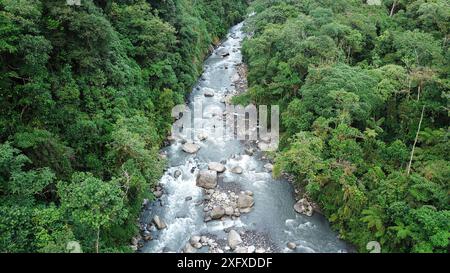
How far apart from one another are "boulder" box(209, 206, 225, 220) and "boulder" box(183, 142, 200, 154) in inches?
249

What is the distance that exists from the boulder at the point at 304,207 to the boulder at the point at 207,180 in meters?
5.28

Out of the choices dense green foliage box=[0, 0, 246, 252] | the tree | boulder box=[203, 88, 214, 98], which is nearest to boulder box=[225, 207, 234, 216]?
dense green foliage box=[0, 0, 246, 252]

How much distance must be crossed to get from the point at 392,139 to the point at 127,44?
1954cm

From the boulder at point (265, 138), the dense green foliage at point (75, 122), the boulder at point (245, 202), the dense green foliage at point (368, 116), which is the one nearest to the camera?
the dense green foliage at point (75, 122)

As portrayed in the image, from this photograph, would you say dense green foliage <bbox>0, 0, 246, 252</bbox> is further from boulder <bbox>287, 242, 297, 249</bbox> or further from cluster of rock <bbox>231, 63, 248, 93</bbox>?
cluster of rock <bbox>231, 63, 248, 93</bbox>

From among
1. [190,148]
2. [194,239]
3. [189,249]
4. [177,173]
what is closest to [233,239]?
[194,239]

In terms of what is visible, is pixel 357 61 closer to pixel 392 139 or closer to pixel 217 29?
pixel 392 139

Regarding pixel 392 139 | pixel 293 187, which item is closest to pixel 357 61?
pixel 392 139

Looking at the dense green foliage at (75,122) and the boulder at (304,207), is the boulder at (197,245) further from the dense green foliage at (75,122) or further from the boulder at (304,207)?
the boulder at (304,207)

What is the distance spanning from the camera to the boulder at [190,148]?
87.7 feet

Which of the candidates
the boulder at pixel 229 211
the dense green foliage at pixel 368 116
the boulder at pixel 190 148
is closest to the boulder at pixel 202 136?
the boulder at pixel 190 148
